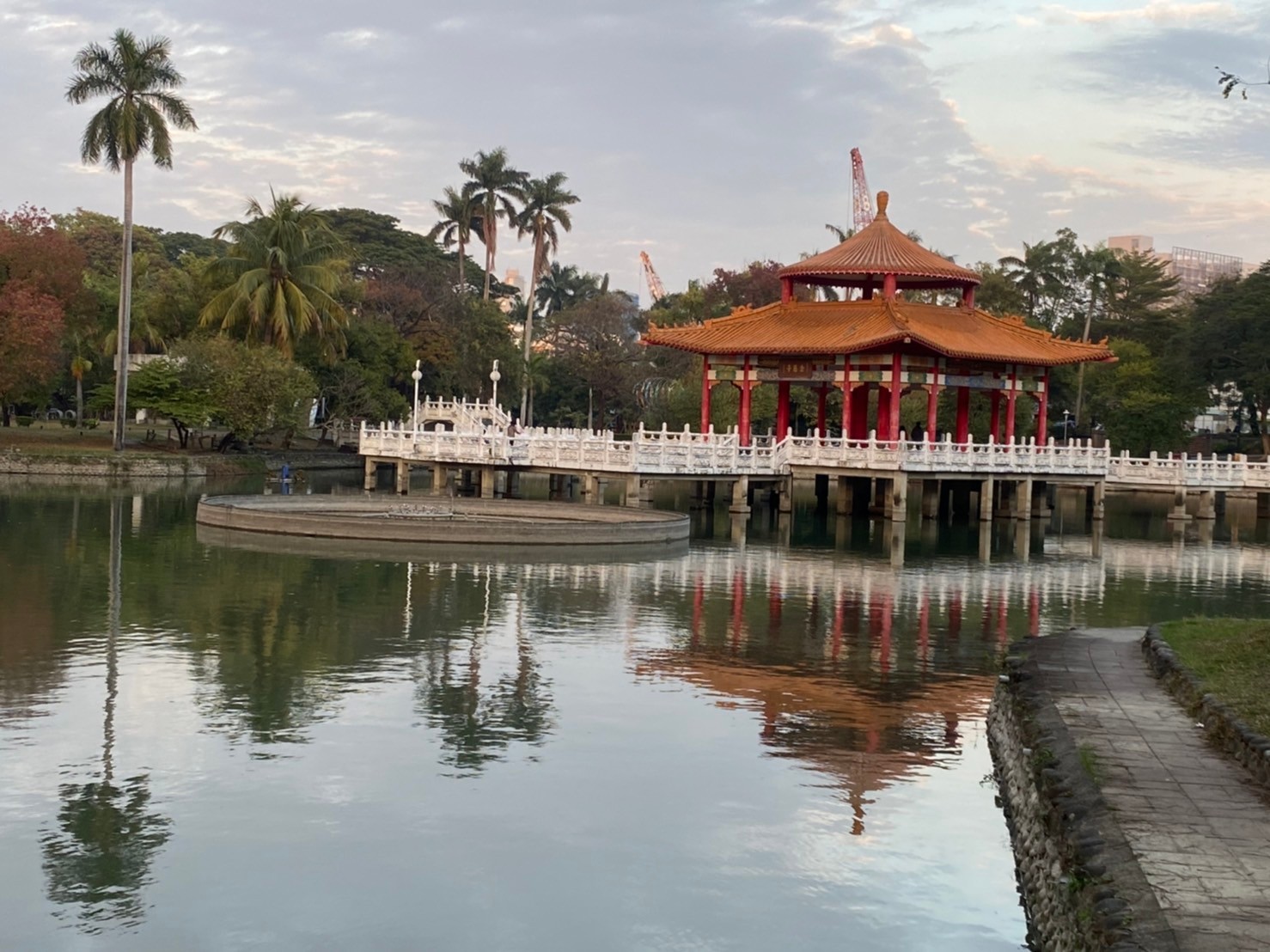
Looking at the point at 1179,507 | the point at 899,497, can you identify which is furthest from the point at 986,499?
the point at 1179,507

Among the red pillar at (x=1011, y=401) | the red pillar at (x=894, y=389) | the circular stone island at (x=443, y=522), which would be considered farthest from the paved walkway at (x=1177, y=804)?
the red pillar at (x=1011, y=401)

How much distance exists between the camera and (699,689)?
18.5 metres

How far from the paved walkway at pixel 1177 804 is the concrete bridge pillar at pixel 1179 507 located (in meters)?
40.0

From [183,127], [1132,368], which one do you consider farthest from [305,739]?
[1132,368]

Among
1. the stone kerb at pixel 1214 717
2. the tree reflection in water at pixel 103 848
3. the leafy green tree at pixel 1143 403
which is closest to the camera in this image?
the tree reflection in water at pixel 103 848

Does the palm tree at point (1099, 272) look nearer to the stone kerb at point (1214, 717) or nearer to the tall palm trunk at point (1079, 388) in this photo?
the tall palm trunk at point (1079, 388)

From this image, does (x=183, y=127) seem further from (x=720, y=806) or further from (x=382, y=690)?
(x=720, y=806)

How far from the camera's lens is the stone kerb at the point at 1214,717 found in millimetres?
11758

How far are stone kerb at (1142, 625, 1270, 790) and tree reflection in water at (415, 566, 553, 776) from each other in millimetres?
6374

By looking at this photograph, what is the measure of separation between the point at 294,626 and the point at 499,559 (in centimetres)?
963

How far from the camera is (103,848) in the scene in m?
11.5

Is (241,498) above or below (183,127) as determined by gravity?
below

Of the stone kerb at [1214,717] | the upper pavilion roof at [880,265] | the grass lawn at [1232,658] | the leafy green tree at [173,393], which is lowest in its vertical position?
the stone kerb at [1214,717]

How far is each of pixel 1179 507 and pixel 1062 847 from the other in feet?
156
